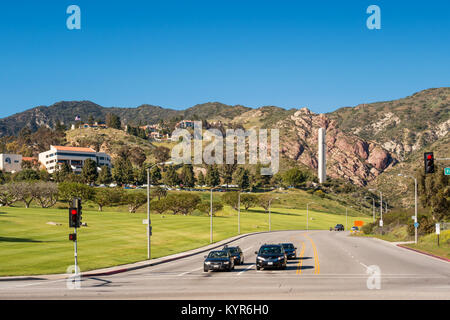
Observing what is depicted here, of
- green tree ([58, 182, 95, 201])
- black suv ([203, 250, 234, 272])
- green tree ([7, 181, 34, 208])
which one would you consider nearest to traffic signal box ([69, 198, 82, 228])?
black suv ([203, 250, 234, 272])

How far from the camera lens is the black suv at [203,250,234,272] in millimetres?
34406

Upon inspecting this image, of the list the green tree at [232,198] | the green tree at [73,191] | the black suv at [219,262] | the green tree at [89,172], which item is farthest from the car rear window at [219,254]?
the green tree at [89,172]

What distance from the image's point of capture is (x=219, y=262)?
3466cm

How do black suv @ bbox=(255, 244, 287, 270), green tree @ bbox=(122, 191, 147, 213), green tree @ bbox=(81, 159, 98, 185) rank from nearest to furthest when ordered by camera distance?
black suv @ bbox=(255, 244, 287, 270)
green tree @ bbox=(122, 191, 147, 213)
green tree @ bbox=(81, 159, 98, 185)

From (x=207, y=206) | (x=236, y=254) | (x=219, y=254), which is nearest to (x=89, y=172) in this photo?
(x=207, y=206)

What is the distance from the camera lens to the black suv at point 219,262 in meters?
34.4

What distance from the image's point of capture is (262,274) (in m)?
32.4

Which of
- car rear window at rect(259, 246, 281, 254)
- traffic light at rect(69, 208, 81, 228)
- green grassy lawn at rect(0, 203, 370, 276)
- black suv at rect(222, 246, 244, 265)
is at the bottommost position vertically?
green grassy lawn at rect(0, 203, 370, 276)

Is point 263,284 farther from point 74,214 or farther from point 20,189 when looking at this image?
point 20,189

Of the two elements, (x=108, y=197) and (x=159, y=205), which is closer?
(x=159, y=205)

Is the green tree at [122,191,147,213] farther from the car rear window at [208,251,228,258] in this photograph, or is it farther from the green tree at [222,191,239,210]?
the car rear window at [208,251,228,258]

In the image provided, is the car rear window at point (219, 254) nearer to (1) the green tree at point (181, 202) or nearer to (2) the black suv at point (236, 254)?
(2) the black suv at point (236, 254)

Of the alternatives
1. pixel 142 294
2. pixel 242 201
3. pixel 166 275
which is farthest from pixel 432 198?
pixel 242 201
